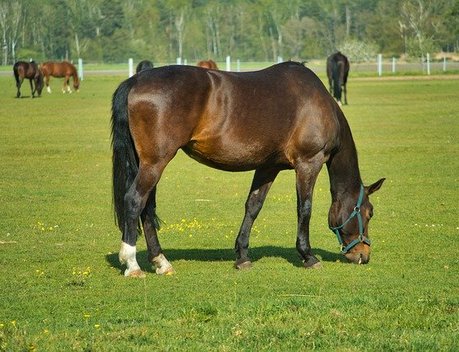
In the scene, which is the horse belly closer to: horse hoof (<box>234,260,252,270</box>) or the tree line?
horse hoof (<box>234,260,252,270</box>)

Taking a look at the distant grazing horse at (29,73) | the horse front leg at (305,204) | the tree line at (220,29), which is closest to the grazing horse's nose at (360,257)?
the horse front leg at (305,204)

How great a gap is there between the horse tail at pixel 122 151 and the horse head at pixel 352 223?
2.20 meters

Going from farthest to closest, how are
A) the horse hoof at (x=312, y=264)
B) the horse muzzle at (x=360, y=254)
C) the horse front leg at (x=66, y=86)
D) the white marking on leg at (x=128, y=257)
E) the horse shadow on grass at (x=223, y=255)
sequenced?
1. the horse front leg at (x=66, y=86)
2. the horse shadow on grass at (x=223, y=255)
3. the horse muzzle at (x=360, y=254)
4. the horse hoof at (x=312, y=264)
5. the white marking on leg at (x=128, y=257)

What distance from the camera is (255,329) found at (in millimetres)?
7359

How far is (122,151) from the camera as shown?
9.74m

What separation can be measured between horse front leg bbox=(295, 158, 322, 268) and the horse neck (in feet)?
1.17

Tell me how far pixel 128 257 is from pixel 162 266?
415mm

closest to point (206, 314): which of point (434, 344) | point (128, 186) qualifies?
point (434, 344)

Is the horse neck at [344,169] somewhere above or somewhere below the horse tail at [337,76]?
above

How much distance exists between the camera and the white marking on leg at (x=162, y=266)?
986 centimetres

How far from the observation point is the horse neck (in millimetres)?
10695

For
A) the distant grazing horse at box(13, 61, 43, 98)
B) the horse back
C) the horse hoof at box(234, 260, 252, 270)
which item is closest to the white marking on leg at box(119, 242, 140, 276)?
the horse back

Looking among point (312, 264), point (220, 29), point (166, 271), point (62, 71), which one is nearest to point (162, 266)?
point (166, 271)

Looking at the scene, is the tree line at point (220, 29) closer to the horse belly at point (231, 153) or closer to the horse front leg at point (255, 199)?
the horse front leg at point (255, 199)
